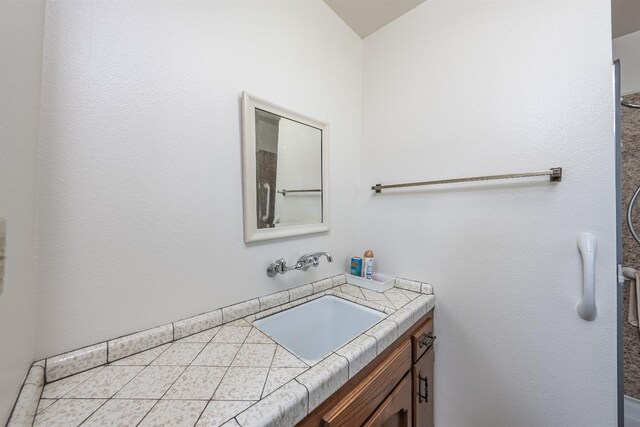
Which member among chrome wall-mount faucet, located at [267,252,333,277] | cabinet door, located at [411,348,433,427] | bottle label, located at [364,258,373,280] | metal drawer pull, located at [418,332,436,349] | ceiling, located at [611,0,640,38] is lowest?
cabinet door, located at [411,348,433,427]

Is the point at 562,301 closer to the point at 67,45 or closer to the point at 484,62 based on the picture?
the point at 484,62

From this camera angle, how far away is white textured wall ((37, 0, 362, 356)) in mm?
590

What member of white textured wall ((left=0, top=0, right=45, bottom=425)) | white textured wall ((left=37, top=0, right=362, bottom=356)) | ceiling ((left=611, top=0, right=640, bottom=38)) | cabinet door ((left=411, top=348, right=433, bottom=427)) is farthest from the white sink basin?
ceiling ((left=611, top=0, right=640, bottom=38))

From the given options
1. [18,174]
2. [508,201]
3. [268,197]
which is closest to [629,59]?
[508,201]

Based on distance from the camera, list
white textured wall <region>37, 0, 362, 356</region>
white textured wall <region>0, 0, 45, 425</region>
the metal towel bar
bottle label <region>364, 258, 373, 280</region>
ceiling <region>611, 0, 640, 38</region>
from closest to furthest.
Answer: white textured wall <region>0, 0, 45, 425</region> < white textured wall <region>37, 0, 362, 356</region> < the metal towel bar < ceiling <region>611, 0, 640, 38</region> < bottle label <region>364, 258, 373, 280</region>

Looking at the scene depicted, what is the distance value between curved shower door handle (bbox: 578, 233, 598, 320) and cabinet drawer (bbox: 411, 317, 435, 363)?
1.73 feet

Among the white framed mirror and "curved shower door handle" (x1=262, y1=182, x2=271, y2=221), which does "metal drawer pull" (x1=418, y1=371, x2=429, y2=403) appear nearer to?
the white framed mirror

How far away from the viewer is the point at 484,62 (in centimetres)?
106

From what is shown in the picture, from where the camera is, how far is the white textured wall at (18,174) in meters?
0.42

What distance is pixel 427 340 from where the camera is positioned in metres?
1.05

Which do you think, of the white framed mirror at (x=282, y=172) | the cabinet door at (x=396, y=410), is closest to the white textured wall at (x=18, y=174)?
the white framed mirror at (x=282, y=172)

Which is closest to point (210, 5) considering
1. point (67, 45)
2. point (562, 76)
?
point (67, 45)

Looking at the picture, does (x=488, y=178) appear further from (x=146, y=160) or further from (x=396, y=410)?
(x=146, y=160)

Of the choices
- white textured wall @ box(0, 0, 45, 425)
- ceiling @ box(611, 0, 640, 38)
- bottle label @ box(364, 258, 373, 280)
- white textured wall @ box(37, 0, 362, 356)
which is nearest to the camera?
white textured wall @ box(0, 0, 45, 425)
